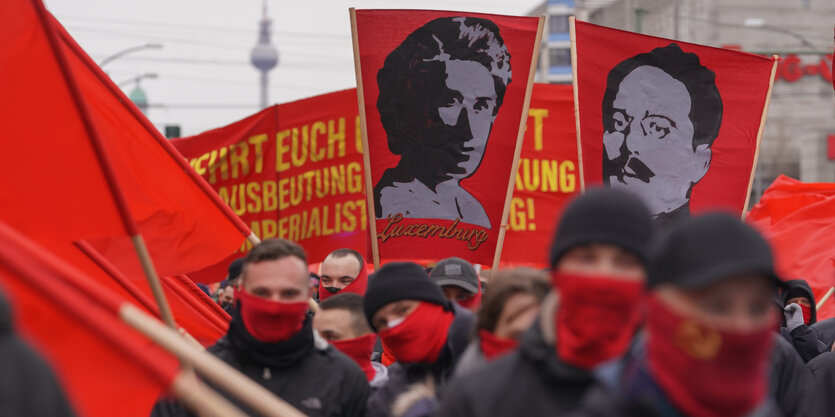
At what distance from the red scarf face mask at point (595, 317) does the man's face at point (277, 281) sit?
1.72m

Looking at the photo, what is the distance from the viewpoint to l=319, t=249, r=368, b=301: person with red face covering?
7824 millimetres

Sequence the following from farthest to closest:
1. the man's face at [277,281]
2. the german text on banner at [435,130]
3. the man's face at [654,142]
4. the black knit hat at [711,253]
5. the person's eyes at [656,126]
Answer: the person's eyes at [656,126] → the man's face at [654,142] → the german text on banner at [435,130] → the man's face at [277,281] → the black knit hat at [711,253]

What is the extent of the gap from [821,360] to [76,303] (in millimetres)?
3884

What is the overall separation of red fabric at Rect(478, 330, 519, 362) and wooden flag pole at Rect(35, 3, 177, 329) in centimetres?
148

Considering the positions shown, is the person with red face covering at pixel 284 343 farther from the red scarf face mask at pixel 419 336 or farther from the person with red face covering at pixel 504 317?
the person with red face covering at pixel 504 317

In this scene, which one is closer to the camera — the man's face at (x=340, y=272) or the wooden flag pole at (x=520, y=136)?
the wooden flag pole at (x=520, y=136)

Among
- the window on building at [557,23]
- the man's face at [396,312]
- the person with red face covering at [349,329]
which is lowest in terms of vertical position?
the person with red face covering at [349,329]

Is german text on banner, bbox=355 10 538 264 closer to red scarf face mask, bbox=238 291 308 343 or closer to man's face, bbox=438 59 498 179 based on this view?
man's face, bbox=438 59 498 179

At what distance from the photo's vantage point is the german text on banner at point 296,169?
1050cm

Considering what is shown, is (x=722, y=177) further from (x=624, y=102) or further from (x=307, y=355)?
(x=307, y=355)

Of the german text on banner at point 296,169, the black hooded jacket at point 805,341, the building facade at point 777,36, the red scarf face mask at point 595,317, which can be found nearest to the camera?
the red scarf face mask at point 595,317

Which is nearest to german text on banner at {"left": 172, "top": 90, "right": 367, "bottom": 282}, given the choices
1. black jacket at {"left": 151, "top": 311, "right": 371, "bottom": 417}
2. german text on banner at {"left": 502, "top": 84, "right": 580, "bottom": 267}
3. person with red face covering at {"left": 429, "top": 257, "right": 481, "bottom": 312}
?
german text on banner at {"left": 502, "top": 84, "right": 580, "bottom": 267}

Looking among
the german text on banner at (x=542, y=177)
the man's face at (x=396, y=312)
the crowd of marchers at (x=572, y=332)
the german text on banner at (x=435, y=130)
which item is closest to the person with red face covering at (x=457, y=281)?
the german text on banner at (x=435, y=130)

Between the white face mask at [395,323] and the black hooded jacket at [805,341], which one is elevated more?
the white face mask at [395,323]
